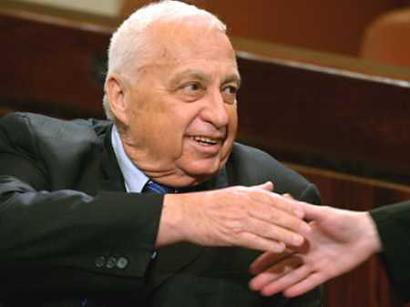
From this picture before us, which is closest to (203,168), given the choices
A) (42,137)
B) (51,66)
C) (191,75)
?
(191,75)

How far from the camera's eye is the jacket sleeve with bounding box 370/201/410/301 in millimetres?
1758

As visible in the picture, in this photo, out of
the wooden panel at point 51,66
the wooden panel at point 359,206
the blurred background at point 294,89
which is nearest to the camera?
the wooden panel at point 359,206

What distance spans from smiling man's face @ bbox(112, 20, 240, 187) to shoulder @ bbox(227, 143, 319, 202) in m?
0.10

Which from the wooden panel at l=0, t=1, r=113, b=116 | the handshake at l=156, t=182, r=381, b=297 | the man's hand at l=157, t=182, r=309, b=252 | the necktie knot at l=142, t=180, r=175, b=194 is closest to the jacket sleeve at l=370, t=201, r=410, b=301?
the handshake at l=156, t=182, r=381, b=297

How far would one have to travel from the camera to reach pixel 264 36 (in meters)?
3.03

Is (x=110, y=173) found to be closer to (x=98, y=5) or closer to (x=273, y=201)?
(x=273, y=201)

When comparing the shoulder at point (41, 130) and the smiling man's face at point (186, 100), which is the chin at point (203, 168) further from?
the shoulder at point (41, 130)

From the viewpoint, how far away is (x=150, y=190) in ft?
5.94

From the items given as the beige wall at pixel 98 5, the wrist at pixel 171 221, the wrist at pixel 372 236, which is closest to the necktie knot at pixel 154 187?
the wrist at pixel 171 221

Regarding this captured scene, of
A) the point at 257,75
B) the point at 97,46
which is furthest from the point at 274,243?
the point at 97,46

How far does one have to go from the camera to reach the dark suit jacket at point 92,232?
1.61m

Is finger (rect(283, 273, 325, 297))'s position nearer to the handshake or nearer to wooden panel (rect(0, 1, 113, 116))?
the handshake

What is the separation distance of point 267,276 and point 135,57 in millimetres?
406

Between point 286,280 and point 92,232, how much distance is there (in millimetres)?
321
